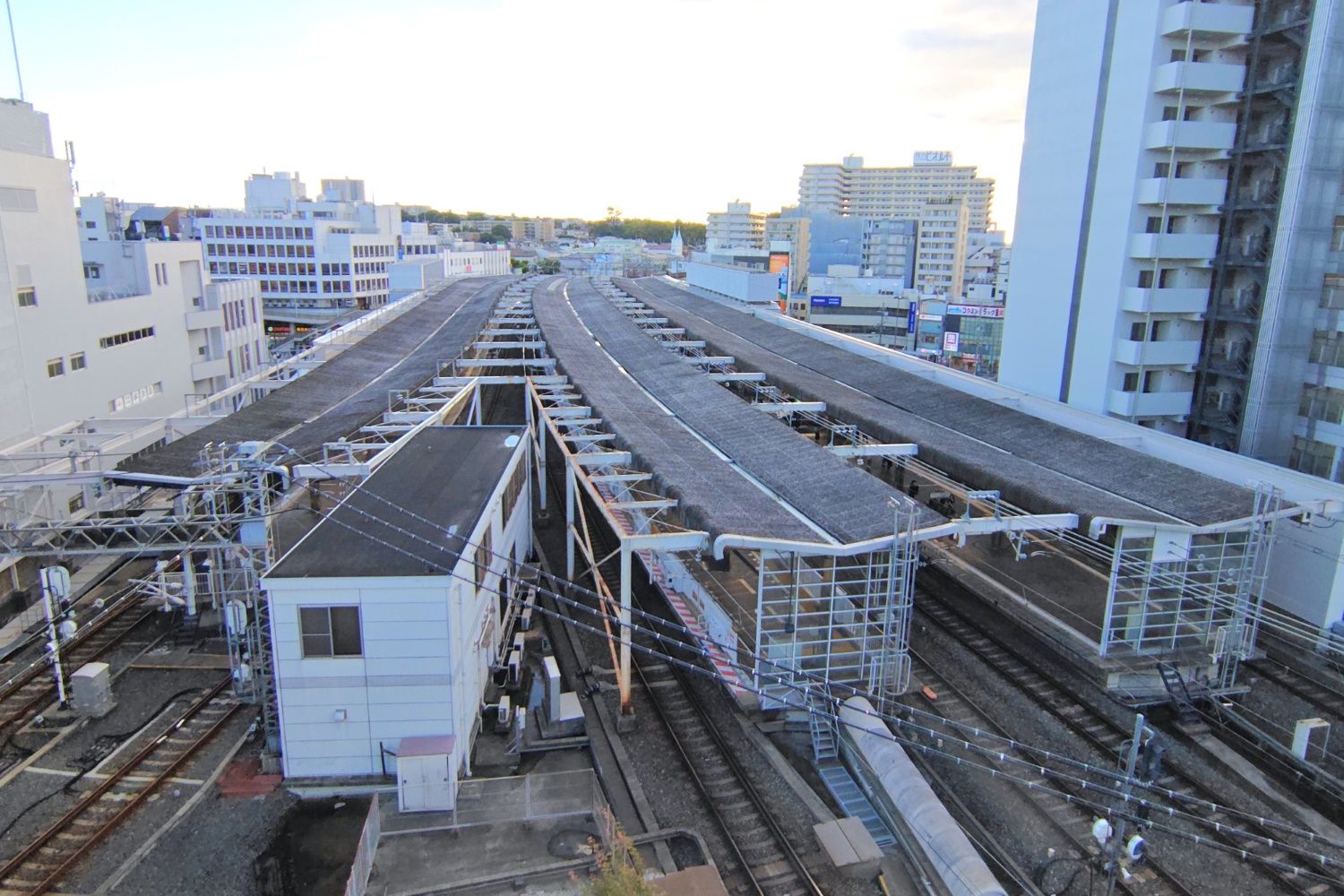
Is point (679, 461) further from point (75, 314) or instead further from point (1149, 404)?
point (75, 314)

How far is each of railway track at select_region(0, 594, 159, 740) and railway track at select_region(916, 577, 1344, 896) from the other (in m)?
12.2

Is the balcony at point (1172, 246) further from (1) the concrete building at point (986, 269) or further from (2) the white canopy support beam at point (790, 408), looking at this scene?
(1) the concrete building at point (986, 269)

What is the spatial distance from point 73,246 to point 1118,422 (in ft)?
72.0

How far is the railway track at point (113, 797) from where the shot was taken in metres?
7.93

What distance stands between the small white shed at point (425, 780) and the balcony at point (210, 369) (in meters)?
21.4

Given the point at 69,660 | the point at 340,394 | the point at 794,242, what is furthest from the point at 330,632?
the point at 794,242

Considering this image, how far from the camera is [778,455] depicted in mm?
12727

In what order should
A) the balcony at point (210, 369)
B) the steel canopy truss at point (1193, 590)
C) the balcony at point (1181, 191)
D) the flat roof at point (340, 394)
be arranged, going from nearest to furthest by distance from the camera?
the steel canopy truss at point (1193, 590)
the flat roof at point (340, 394)
the balcony at point (1181, 191)
the balcony at point (210, 369)

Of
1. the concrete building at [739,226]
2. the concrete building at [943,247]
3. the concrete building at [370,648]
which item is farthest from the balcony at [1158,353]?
the concrete building at [739,226]

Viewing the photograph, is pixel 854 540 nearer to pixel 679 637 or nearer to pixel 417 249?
pixel 679 637

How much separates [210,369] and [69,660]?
54.7 feet

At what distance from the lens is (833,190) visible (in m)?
105

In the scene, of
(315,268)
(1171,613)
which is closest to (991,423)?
(1171,613)

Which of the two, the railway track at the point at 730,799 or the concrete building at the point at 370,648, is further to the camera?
the concrete building at the point at 370,648
